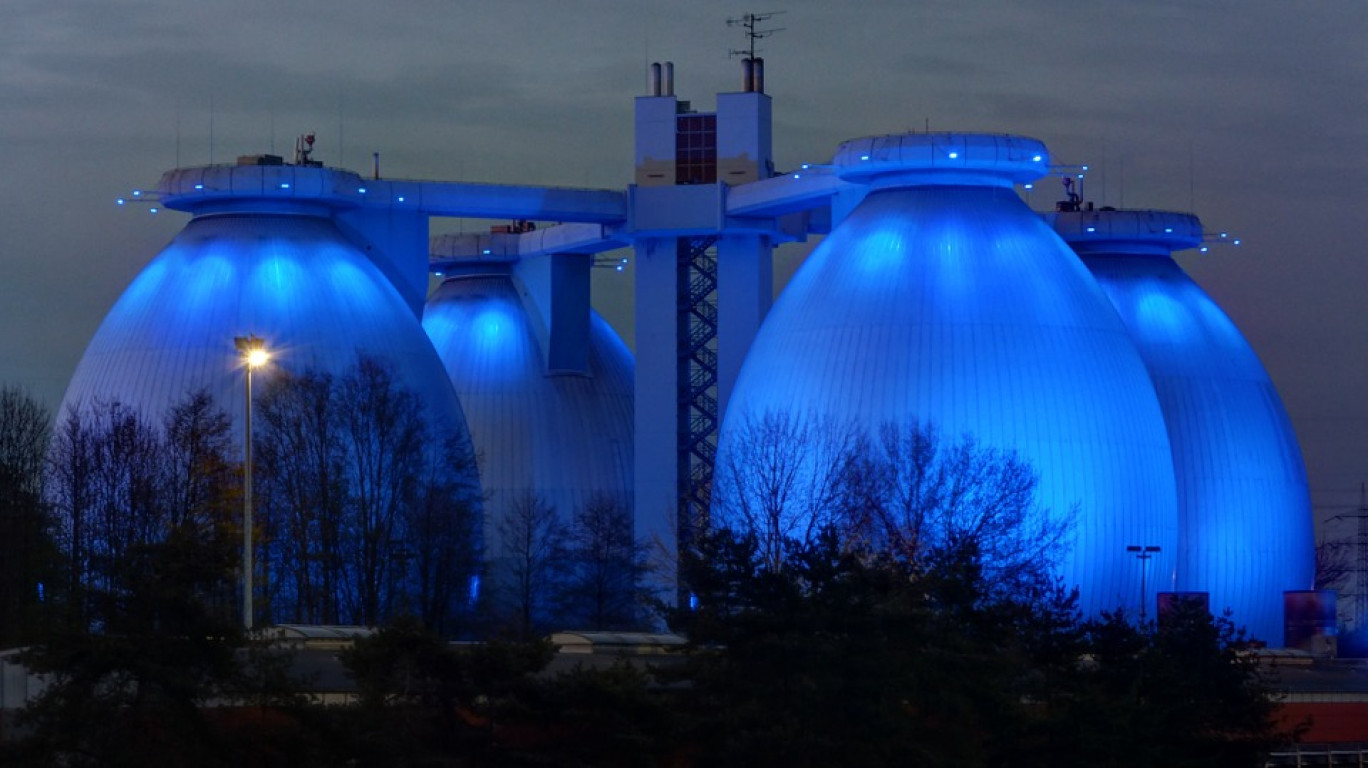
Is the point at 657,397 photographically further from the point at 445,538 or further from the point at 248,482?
the point at 248,482

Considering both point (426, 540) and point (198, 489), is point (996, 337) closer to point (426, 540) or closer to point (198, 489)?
point (426, 540)

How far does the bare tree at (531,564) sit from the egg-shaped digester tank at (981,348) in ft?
37.1

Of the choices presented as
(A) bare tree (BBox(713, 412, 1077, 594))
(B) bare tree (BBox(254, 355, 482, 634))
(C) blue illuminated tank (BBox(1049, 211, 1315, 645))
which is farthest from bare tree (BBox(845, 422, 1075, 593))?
(B) bare tree (BBox(254, 355, 482, 634))

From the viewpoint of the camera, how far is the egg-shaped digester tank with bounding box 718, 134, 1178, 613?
7294 centimetres

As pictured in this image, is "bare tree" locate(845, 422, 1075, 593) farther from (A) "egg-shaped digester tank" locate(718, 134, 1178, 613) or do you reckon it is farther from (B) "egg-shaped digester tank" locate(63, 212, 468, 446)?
(B) "egg-shaped digester tank" locate(63, 212, 468, 446)

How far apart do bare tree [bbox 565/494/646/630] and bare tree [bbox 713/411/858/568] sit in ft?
31.0

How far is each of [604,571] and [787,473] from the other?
1470 centimetres

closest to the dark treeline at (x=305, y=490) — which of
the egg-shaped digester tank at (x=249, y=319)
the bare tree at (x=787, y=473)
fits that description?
the egg-shaped digester tank at (x=249, y=319)

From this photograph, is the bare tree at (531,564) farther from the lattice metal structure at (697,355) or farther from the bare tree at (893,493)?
the bare tree at (893,493)

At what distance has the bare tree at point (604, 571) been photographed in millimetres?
84250

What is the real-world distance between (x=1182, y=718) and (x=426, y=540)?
33678mm

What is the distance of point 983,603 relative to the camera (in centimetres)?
4856

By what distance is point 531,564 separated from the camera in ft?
284

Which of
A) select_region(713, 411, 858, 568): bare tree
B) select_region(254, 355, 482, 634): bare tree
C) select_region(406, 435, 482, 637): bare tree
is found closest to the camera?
select_region(713, 411, 858, 568): bare tree
